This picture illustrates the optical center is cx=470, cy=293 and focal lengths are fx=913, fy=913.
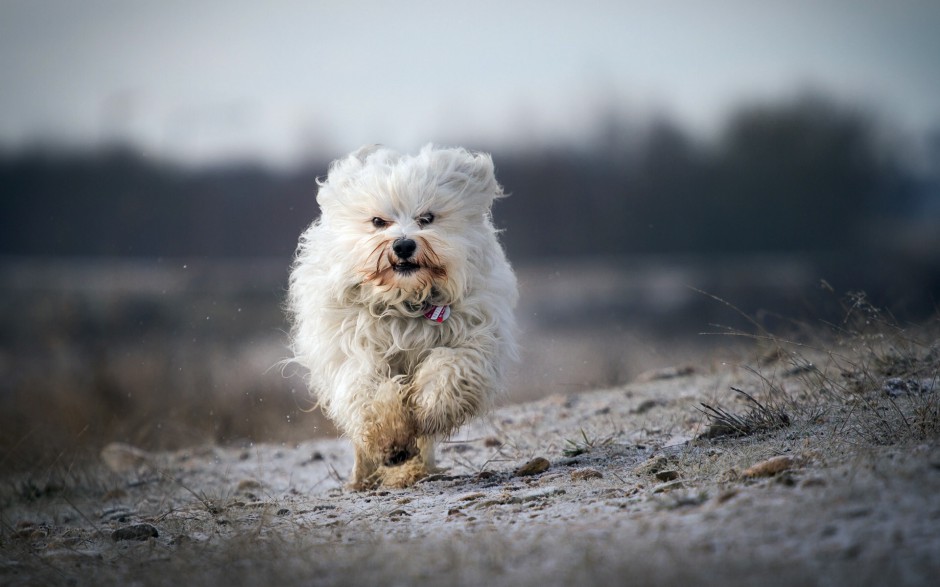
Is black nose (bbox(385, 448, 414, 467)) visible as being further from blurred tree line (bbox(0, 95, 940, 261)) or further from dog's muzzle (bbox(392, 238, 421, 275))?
blurred tree line (bbox(0, 95, 940, 261))

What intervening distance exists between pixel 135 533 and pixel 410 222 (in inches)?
93.3

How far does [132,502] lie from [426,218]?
2.94m

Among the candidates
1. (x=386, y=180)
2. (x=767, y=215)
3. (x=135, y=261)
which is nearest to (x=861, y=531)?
(x=386, y=180)

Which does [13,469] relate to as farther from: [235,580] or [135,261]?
[135,261]

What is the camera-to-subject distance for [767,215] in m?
37.0

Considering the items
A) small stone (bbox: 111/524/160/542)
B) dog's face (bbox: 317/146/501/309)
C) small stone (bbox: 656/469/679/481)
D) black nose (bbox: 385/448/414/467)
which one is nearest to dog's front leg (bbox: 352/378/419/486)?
black nose (bbox: 385/448/414/467)

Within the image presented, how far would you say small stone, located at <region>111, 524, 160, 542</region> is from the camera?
4.37 m

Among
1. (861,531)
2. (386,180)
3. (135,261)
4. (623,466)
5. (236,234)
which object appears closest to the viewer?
(861,531)

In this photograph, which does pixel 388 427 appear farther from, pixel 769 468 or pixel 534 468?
pixel 769 468

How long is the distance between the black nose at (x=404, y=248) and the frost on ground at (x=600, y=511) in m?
1.32

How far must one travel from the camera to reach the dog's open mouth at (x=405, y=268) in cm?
541

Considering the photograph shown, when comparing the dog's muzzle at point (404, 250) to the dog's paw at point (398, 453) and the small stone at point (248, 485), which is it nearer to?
the dog's paw at point (398, 453)

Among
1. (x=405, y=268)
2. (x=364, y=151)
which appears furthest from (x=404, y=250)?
(x=364, y=151)

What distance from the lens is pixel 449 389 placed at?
5.23 meters
